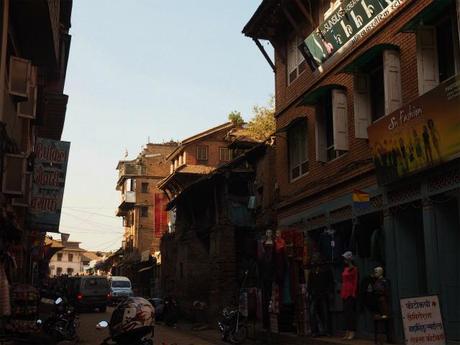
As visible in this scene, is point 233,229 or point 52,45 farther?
point 233,229

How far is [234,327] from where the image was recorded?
17125 millimetres

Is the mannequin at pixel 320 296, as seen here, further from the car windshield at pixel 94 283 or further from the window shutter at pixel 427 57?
the car windshield at pixel 94 283

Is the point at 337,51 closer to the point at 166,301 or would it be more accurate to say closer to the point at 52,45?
the point at 52,45

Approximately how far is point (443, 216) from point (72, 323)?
10435 millimetres

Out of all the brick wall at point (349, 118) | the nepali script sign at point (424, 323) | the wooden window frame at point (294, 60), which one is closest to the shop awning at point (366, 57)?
the brick wall at point (349, 118)

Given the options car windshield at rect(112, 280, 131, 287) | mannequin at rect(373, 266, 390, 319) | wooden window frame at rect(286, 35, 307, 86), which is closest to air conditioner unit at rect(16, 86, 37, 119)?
wooden window frame at rect(286, 35, 307, 86)

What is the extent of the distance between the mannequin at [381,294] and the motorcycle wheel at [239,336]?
5292 millimetres

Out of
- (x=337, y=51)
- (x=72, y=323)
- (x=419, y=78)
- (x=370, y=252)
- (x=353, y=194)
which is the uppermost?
(x=337, y=51)

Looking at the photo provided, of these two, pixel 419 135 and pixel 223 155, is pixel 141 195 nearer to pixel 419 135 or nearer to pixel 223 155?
pixel 223 155

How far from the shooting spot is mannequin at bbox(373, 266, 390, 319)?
1259 cm

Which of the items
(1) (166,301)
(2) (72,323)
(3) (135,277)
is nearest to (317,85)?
(2) (72,323)

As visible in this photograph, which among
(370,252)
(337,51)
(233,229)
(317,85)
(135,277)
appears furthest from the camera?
(135,277)

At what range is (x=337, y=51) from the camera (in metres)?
16.1

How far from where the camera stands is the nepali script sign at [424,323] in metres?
8.05
